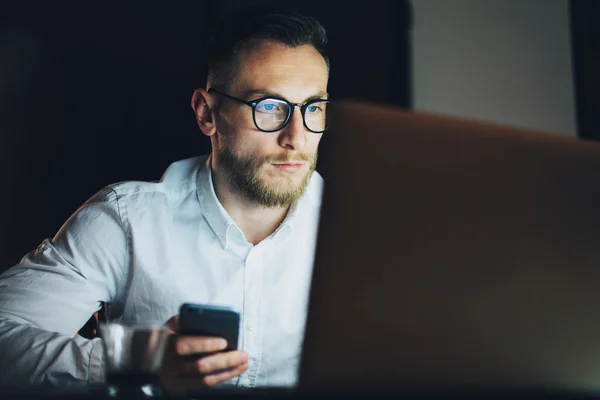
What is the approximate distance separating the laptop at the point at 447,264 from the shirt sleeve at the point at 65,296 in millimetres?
629

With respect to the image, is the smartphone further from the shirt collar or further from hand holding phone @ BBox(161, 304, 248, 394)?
the shirt collar

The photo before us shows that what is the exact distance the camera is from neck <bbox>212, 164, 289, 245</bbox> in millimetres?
1626

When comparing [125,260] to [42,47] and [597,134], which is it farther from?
[597,134]

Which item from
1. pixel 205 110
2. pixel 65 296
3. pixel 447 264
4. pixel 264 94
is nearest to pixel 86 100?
pixel 205 110

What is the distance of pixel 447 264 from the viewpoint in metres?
0.62

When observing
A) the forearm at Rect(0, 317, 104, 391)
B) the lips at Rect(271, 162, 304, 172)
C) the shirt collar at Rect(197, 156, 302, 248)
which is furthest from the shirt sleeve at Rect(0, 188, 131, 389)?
the lips at Rect(271, 162, 304, 172)

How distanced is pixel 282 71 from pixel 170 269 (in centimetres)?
62

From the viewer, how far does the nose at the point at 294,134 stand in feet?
5.06

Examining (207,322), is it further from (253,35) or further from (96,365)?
(253,35)

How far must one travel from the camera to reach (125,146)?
7.30 ft

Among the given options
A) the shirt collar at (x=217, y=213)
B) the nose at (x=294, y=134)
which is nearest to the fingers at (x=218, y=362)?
the shirt collar at (x=217, y=213)

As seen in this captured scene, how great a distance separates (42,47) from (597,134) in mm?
2353

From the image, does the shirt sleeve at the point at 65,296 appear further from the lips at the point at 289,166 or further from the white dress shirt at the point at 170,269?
the lips at the point at 289,166

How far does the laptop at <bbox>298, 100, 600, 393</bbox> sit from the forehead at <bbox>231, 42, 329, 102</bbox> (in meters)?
0.96
